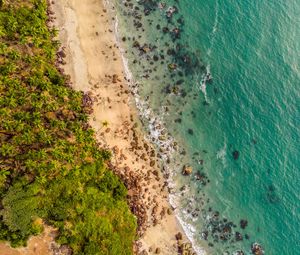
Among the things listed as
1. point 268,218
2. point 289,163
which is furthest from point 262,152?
point 268,218

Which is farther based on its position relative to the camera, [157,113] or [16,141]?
[157,113]

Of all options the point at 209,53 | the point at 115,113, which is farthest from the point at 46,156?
the point at 209,53

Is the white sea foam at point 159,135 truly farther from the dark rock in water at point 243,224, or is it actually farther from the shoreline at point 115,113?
the dark rock in water at point 243,224

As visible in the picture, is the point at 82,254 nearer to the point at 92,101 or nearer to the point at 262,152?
the point at 92,101

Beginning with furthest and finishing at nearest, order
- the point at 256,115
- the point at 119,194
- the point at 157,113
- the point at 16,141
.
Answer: the point at 256,115, the point at 157,113, the point at 119,194, the point at 16,141

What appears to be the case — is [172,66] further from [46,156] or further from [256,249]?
[256,249]

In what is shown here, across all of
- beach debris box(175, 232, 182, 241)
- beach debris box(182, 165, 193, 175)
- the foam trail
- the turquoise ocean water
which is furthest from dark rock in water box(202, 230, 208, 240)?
the foam trail
